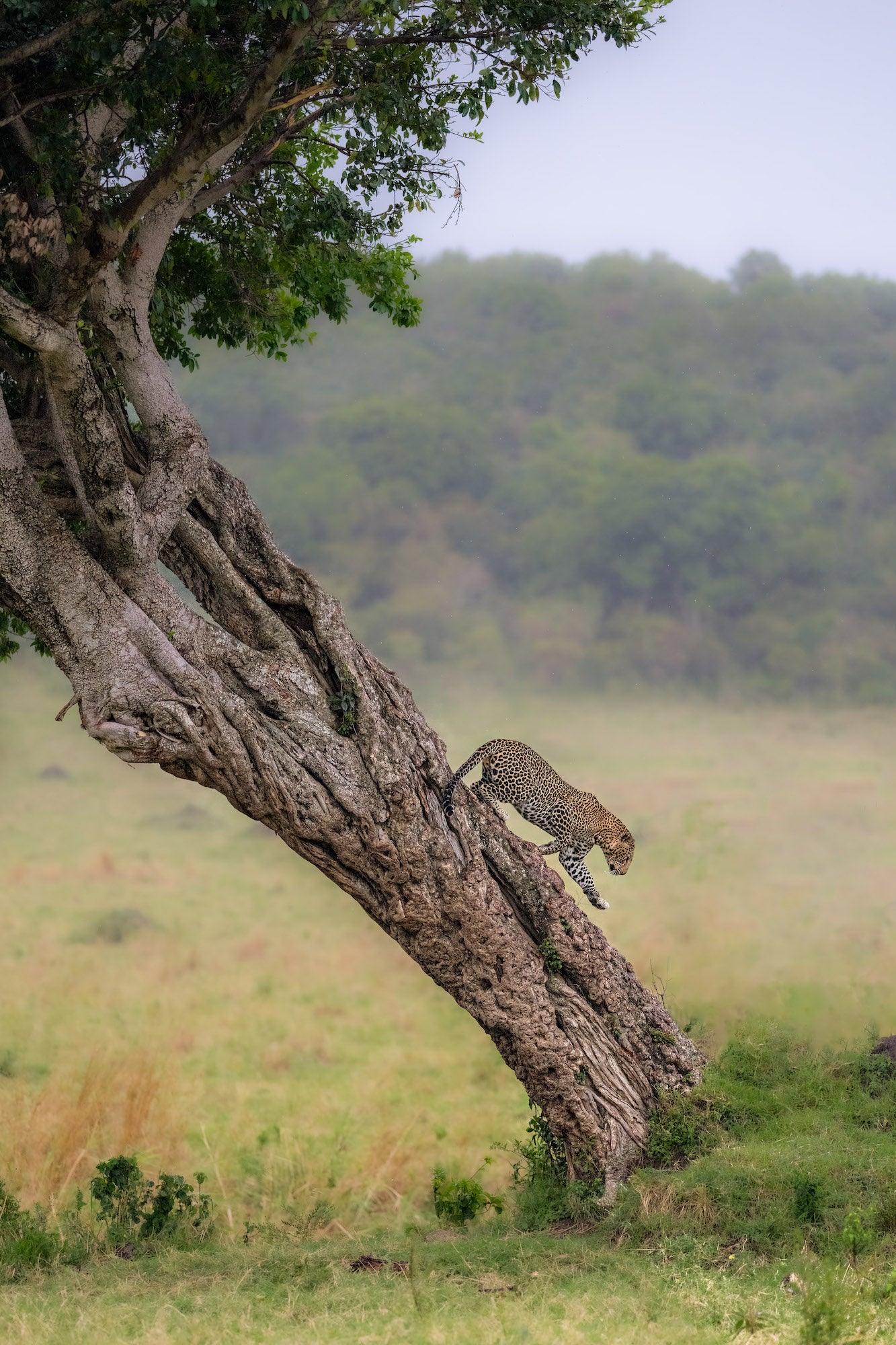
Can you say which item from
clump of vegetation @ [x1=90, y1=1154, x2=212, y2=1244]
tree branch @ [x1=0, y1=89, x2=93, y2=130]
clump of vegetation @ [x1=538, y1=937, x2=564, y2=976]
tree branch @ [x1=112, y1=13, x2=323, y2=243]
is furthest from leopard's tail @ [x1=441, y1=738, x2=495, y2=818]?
tree branch @ [x1=0, y1=89, x2=93, y2=130]

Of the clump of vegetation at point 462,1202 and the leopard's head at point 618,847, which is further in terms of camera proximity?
the leopard's head at point 618,847

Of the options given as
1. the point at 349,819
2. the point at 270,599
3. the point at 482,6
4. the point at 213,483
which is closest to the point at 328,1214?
the point at 349,819

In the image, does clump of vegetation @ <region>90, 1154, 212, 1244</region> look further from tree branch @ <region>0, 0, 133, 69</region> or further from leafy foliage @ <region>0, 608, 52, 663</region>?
tree branch @ <region>0, 0, 133, 69</region>

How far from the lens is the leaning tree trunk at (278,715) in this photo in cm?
832

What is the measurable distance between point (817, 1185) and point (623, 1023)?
2010 mm

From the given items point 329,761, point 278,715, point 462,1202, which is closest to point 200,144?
point 278,715

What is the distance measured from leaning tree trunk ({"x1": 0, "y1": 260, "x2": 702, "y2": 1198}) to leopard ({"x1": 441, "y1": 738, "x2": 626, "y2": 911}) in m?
0.43

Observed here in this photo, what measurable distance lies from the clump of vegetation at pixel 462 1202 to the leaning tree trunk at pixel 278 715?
3.66 feet

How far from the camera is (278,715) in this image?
8.77m

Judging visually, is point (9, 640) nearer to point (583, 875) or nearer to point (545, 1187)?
point (583, 875)

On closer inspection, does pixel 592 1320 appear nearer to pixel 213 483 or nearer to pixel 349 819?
pixel 349 819

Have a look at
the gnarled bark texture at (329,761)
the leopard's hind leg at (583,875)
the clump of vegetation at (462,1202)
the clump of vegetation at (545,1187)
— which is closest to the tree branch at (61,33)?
the gnarled bark texture at (329,761)

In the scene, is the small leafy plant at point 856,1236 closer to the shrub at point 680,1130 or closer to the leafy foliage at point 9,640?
the shrub at point 680,1130

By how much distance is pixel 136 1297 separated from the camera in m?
7.39
